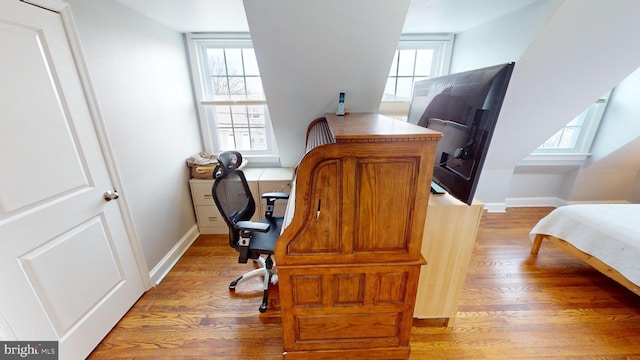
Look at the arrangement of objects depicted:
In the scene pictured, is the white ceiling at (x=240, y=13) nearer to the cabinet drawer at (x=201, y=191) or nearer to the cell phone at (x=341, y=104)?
the cell phone at (x=341, y=104)

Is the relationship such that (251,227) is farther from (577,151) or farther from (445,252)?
(577,151)

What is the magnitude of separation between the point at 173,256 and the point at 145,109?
51.9 inches

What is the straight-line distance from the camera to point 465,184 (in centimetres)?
118

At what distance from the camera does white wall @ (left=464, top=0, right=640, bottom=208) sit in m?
1.41

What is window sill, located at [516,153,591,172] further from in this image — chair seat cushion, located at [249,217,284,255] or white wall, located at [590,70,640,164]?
chair seat cushion, located at [249,217,284,255]

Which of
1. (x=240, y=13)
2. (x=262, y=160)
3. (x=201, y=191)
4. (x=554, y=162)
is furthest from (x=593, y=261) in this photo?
(x=201, y=191)

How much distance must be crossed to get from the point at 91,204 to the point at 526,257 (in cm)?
356

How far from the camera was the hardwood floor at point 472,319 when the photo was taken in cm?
143

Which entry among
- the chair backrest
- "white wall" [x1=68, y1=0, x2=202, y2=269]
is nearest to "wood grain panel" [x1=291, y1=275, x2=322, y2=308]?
the chair backrest

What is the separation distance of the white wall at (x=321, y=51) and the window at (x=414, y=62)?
32.8 inches

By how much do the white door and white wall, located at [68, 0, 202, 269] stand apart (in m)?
0.17

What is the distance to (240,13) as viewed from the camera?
185cm

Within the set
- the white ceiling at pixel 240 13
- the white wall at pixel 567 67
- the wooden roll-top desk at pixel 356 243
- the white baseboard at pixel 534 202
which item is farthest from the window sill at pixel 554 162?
the wooden roll-top desk at pixel 356 243

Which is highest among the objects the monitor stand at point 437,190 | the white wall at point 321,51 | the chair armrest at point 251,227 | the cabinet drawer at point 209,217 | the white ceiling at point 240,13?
the white ceiling at point 240,13
